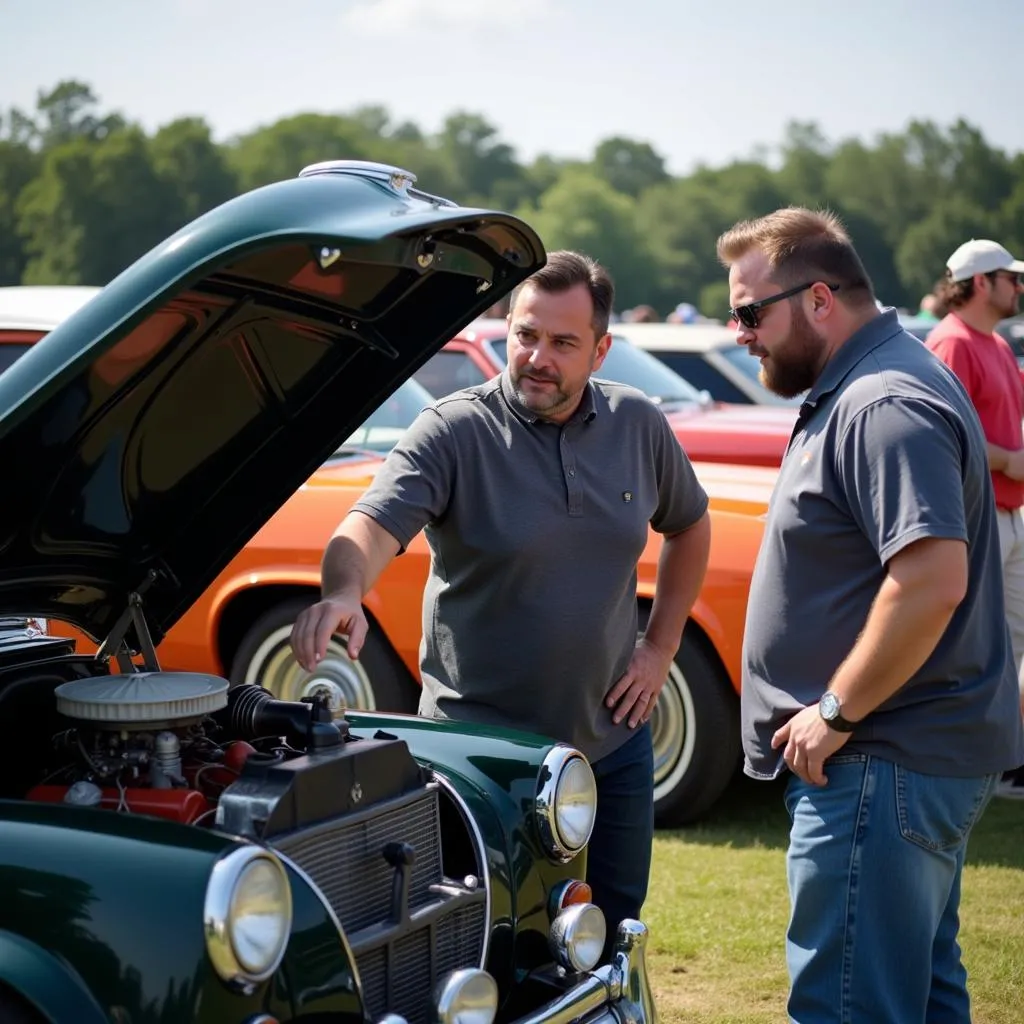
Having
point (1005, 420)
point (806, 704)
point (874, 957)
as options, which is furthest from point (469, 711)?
Result: point (1005, 420)

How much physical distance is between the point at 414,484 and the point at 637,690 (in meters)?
0.76

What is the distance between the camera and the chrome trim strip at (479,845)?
8.84 feet

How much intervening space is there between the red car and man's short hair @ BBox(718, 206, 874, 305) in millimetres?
3932

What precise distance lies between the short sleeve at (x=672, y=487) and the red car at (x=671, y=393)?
325 centimetres

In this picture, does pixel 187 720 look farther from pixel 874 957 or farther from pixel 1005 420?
pixel 1005 420

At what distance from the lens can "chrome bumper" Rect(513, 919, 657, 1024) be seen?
2.64m

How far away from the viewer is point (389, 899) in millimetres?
2527

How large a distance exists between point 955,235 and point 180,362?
104305 mm

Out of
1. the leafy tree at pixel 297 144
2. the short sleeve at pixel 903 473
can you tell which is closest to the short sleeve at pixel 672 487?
the short sleeve at pixel 903 473

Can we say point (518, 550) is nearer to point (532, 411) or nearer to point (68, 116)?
point (532, 411)

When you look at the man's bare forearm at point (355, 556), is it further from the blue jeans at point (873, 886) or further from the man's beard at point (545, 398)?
the blue jeans at point (873, 886)

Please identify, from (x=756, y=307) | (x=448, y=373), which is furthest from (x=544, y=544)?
(x=448, y=373)

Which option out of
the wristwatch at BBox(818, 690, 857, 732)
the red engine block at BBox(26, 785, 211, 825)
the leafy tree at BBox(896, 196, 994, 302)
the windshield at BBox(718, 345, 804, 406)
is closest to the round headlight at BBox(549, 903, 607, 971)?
the wristwatch at BBox(818, 690, 857, 732)

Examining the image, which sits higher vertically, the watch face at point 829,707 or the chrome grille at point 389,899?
the watch face at point 829,707
